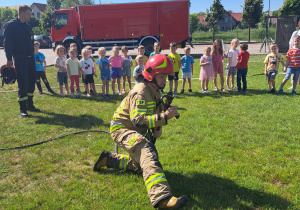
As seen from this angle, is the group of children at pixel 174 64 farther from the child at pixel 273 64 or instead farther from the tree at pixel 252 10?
the tree at pixel 252 10

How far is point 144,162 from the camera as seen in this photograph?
3400 millimetres

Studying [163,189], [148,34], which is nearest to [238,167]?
[163,189]

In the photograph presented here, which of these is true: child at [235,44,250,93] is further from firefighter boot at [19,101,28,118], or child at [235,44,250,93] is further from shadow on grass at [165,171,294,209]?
firefighter boot at [19,101,28,118]

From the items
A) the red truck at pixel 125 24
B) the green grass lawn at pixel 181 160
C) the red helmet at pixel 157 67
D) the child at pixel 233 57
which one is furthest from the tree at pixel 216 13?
the red helmet at pixel 157 67

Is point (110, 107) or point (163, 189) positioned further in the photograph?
point (110, 107)

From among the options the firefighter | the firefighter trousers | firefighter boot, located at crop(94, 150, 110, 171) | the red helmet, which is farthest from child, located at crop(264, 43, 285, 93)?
firefighter boot, located at crop(94, 150, 110, 171)

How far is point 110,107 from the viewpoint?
8180mm

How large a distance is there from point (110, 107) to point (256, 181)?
5.31 m

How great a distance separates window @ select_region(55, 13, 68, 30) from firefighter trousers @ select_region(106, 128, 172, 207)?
21283 mm

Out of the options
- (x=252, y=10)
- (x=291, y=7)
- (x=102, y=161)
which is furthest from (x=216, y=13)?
(x=102, y=161)

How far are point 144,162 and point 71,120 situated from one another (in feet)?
13.7

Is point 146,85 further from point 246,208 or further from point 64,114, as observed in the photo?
point 64,114

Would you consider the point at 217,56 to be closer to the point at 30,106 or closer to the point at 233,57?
the point at 233,57

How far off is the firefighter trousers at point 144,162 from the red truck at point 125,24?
1865cm
